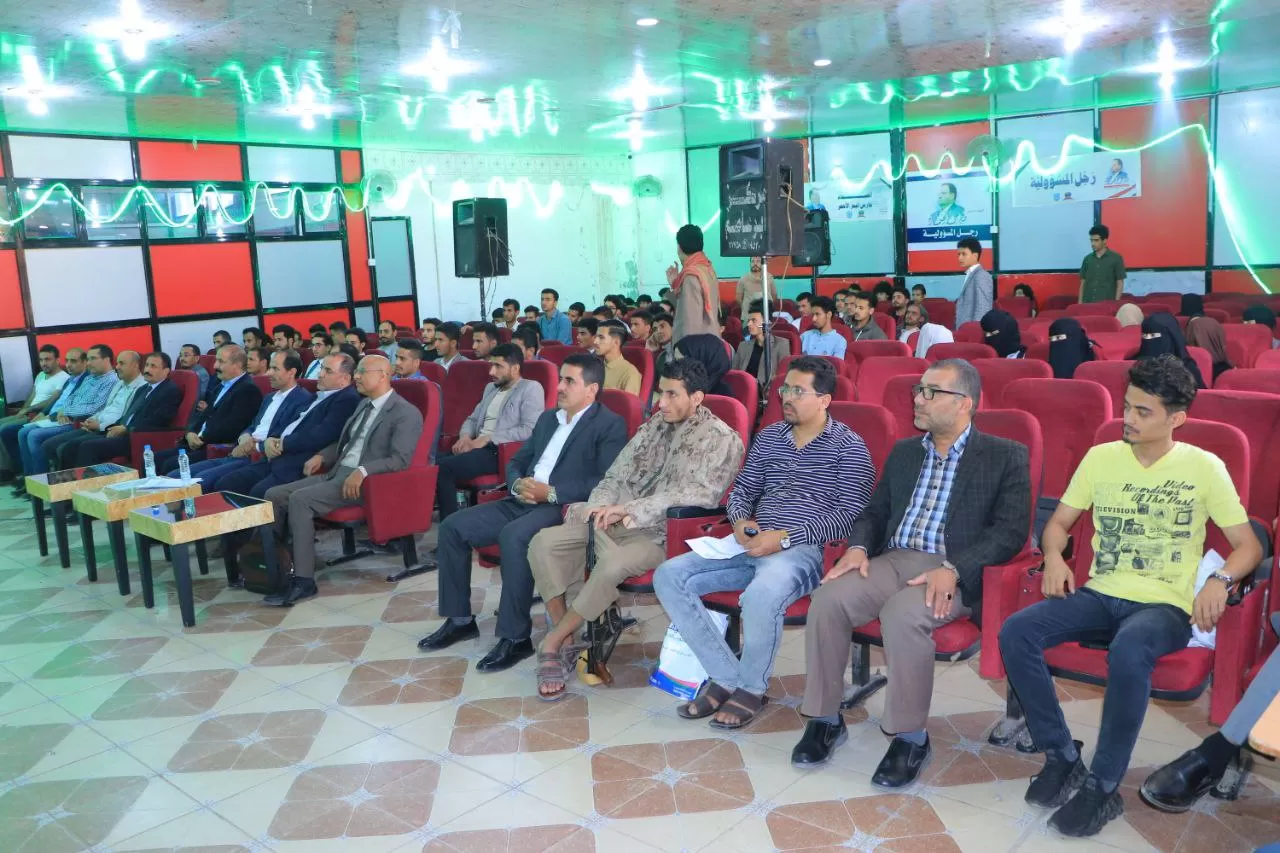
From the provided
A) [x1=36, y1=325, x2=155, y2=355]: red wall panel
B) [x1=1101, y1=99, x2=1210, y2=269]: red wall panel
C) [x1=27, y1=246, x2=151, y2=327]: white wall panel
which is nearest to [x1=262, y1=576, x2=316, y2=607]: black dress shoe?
[x1=36, y1=325, x2=155, y2=355]: red wall panel

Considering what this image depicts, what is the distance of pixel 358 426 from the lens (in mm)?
5293

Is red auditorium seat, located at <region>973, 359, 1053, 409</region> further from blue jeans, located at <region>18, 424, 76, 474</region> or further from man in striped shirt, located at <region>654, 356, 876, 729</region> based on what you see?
blue jeans, located at <region>18, 424, 76, 474</region>

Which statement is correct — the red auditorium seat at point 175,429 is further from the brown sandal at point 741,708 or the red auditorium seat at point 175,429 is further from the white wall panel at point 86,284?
the brown sandal at point 741,708

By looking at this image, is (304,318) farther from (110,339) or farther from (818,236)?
(818,236)

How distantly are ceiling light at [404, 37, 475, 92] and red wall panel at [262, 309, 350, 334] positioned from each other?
471 cm

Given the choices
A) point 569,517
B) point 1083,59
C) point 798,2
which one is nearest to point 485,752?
point 569,517

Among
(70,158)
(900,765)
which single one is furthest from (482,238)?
(900,765)

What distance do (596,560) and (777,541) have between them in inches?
31.2

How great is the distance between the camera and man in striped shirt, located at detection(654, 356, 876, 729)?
3383 millimetres

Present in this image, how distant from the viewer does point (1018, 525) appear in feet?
9.96

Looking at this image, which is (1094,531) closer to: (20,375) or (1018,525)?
(1018,525)

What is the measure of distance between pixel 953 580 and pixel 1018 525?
0.92ft

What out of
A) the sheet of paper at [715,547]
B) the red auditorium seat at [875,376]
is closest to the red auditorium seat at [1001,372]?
the red auditorium seat at [875,376]

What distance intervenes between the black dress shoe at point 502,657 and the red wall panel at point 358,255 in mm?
10202
